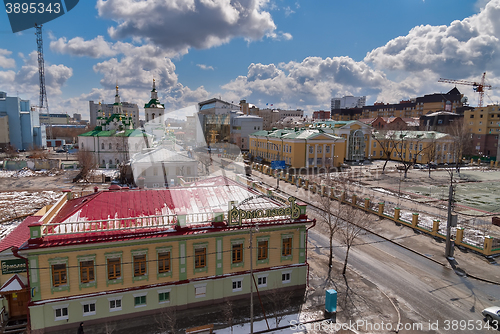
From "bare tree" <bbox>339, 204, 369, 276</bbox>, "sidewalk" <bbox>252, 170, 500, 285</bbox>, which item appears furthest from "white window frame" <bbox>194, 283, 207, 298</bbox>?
"sidewalk" <bbox>252, 170, 500, 285</bbox>

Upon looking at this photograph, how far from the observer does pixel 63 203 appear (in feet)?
53.2

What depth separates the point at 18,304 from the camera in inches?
537

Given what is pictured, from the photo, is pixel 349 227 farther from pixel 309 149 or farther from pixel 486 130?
pixel 486 130

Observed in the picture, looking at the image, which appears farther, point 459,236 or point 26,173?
point 26,173

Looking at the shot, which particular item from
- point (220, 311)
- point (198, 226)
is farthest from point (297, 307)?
point (198, 226)

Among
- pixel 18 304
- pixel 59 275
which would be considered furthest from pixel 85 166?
pixel 59 275

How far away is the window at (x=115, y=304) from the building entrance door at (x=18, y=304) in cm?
419

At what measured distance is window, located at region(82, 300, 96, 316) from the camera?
41.5 ft

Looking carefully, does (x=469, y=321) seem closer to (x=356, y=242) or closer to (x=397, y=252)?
(x=397, y=252)

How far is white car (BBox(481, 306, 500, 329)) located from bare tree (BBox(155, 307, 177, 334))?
14336mm

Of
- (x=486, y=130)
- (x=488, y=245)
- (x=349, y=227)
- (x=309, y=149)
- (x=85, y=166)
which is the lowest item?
(x=488, y=245)

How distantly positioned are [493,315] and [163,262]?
15405 mm

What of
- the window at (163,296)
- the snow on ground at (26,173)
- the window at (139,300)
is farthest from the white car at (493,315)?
the snow on ground at (26,173)

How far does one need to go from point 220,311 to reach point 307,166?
44162mm
